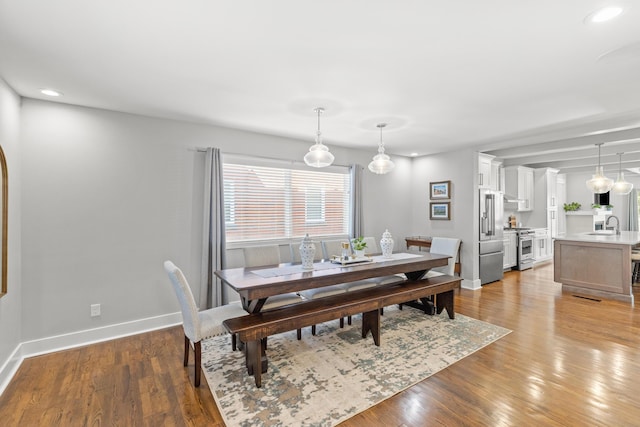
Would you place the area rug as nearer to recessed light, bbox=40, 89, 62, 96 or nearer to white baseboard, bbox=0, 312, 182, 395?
white baseboard, bbox=0, 312, 182, 395

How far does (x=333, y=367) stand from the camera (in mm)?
2705

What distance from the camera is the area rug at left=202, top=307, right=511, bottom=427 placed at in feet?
6.99

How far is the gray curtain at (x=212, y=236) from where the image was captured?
3863 millimetres

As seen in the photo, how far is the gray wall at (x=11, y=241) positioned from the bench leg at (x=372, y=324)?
320cm

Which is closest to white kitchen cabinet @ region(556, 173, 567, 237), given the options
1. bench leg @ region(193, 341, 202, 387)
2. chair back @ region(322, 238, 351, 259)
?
chair back @ region(322, 238, 351, 259)

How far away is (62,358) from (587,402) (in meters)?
4.55

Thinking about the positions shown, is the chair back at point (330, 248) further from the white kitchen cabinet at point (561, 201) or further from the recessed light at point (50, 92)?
the white kitchen cabinet at point (561, 201)

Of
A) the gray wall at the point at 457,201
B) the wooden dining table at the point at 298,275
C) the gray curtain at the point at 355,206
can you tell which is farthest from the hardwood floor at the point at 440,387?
the gray curtain at the point at 355,206

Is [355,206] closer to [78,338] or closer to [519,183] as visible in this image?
[78,338]

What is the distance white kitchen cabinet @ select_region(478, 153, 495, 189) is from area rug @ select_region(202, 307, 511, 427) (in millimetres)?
2867

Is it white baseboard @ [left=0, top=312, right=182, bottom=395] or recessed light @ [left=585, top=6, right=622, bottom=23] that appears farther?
white baseboard @ [left=0, top=312, right=182, bottom=395]

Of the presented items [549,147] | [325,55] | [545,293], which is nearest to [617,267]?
[545,293]

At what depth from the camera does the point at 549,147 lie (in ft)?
16.4

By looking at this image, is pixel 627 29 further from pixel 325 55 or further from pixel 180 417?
pixel 180 417
